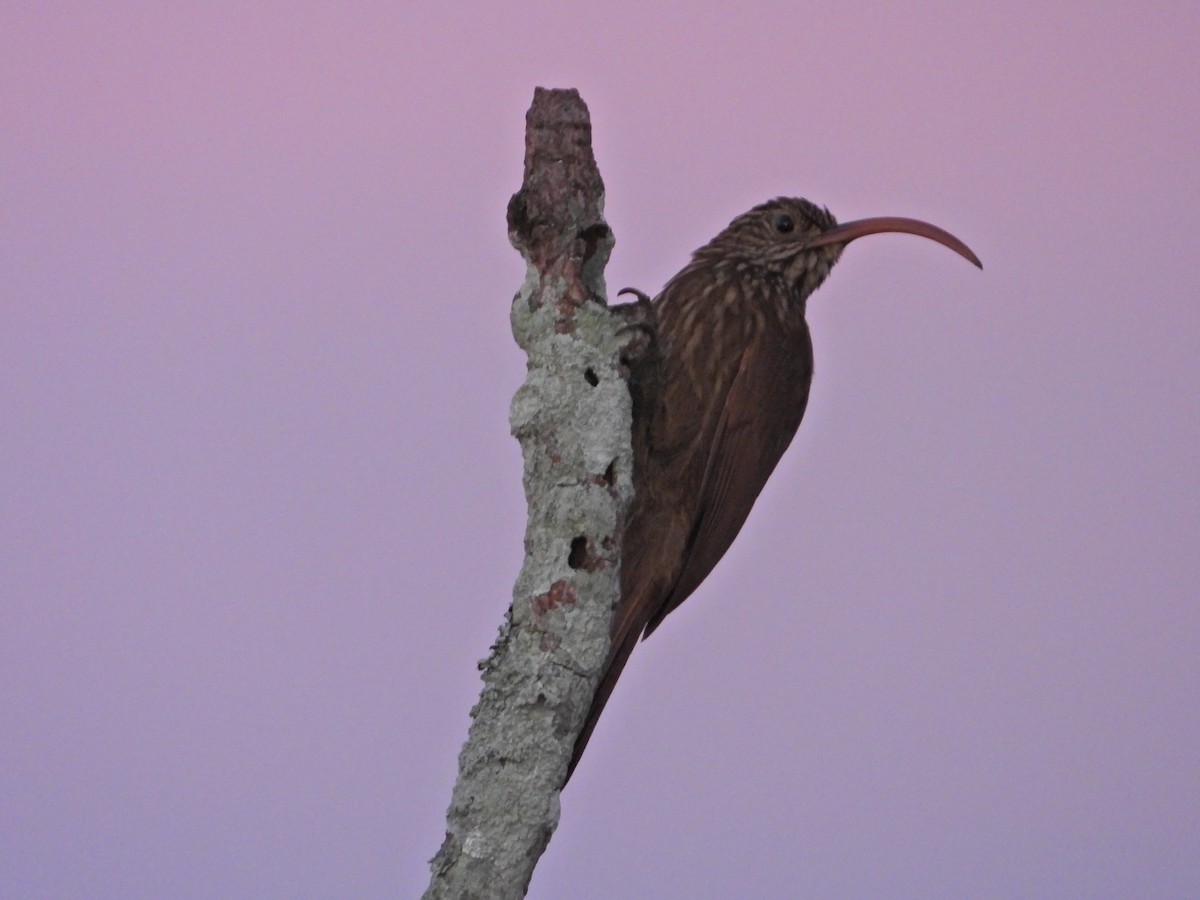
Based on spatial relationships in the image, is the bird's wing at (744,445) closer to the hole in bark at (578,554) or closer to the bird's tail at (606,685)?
the bird's tail at (606,685)

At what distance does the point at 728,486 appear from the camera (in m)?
3.70

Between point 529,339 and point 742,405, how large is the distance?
606 mm

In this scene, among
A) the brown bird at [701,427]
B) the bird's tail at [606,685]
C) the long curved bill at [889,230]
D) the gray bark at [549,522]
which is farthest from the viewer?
the long curved bill at [889,230]

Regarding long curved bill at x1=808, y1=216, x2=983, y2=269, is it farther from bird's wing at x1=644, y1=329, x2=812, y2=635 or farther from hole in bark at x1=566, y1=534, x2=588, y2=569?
hole in bark at x1=566, y1=534, x2=588, y2=569

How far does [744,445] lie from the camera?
3.68 m

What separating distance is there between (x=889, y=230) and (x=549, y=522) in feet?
4.34

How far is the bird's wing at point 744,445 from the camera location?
3.65 m

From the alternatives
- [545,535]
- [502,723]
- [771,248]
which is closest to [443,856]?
[502,723]

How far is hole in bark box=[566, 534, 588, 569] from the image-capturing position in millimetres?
Answer: 3265

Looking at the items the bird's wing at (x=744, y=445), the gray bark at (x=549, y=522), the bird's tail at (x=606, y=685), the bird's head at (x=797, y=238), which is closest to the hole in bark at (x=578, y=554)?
the gray bark at (x=549, y=522)

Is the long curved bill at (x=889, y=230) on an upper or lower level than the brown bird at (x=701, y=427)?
upper

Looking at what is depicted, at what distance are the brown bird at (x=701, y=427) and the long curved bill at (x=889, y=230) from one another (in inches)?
3.1

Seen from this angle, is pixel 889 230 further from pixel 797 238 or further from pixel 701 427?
pixel 701 427

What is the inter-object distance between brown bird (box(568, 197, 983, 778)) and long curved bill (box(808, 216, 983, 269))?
8 cm
